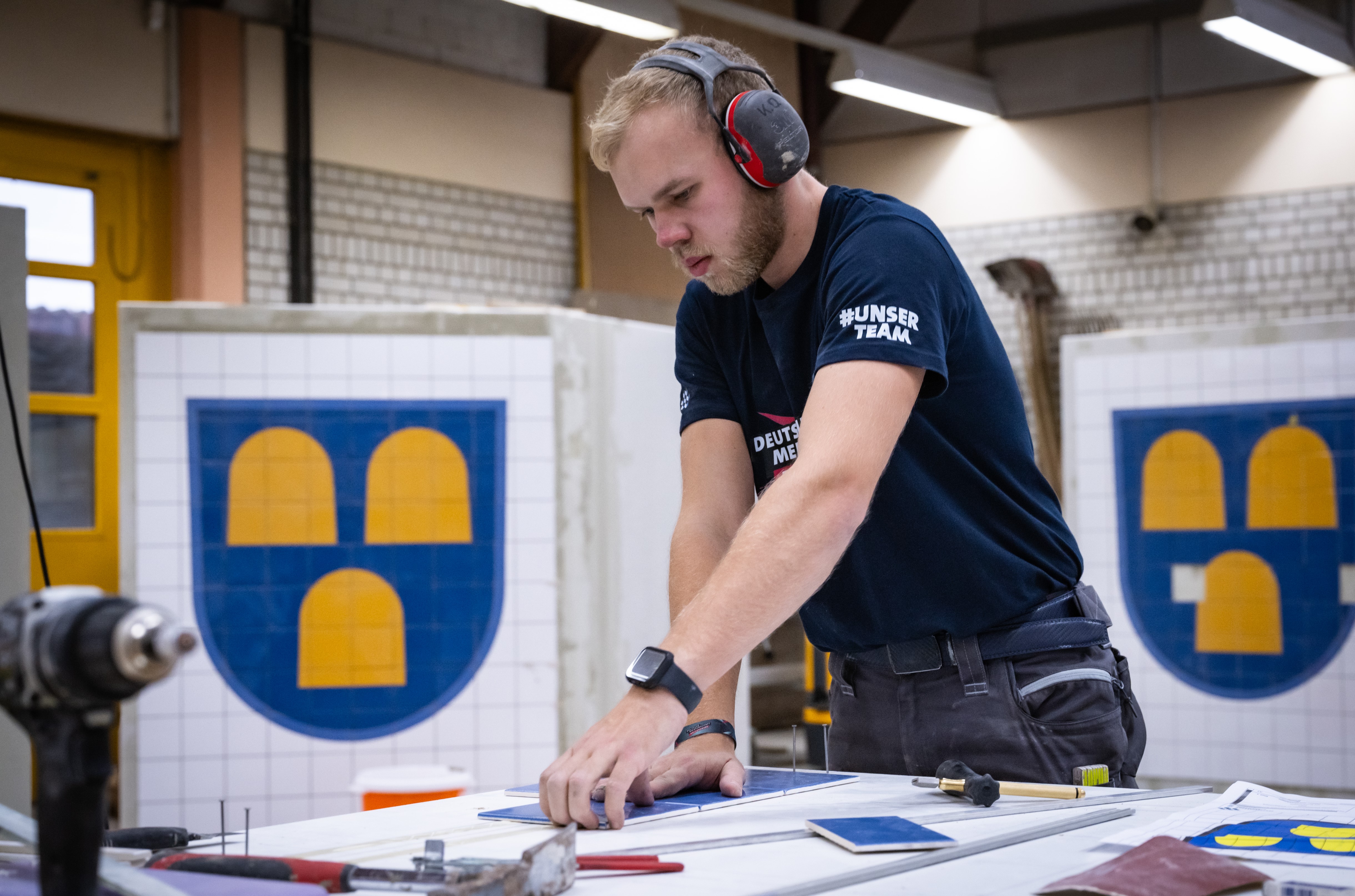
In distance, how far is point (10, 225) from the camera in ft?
7.50

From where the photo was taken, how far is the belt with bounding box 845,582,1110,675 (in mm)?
1591

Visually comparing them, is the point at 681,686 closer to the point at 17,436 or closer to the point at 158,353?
the point at 17,436

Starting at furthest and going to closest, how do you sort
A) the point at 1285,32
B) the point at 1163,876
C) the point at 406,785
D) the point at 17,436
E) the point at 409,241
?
the point at 409,241
the point at 1285,32
the point at 406,785
the point at 17,436
the point at 1163,876

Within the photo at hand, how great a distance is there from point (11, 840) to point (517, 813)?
0.47 metres

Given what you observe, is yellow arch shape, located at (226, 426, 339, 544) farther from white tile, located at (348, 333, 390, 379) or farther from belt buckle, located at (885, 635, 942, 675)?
belt buckle, located at (885, 635, 942, 675)

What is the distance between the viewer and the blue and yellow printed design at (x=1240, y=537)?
15.4ft

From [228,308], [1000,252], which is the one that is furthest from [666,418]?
[1000,252]

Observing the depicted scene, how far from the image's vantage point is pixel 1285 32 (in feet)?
21.9

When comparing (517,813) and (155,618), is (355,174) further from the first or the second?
(155,618)

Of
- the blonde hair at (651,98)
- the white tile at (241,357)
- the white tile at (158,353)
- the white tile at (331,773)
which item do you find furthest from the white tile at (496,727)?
the blonde hair at (651,98)

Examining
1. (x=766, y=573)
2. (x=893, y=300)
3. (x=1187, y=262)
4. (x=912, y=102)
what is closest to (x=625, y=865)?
(x=766, y=573)

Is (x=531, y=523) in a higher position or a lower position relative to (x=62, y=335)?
lower

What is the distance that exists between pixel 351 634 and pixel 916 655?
7.73 feet

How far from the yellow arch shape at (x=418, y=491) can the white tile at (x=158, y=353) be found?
0.60 metres
